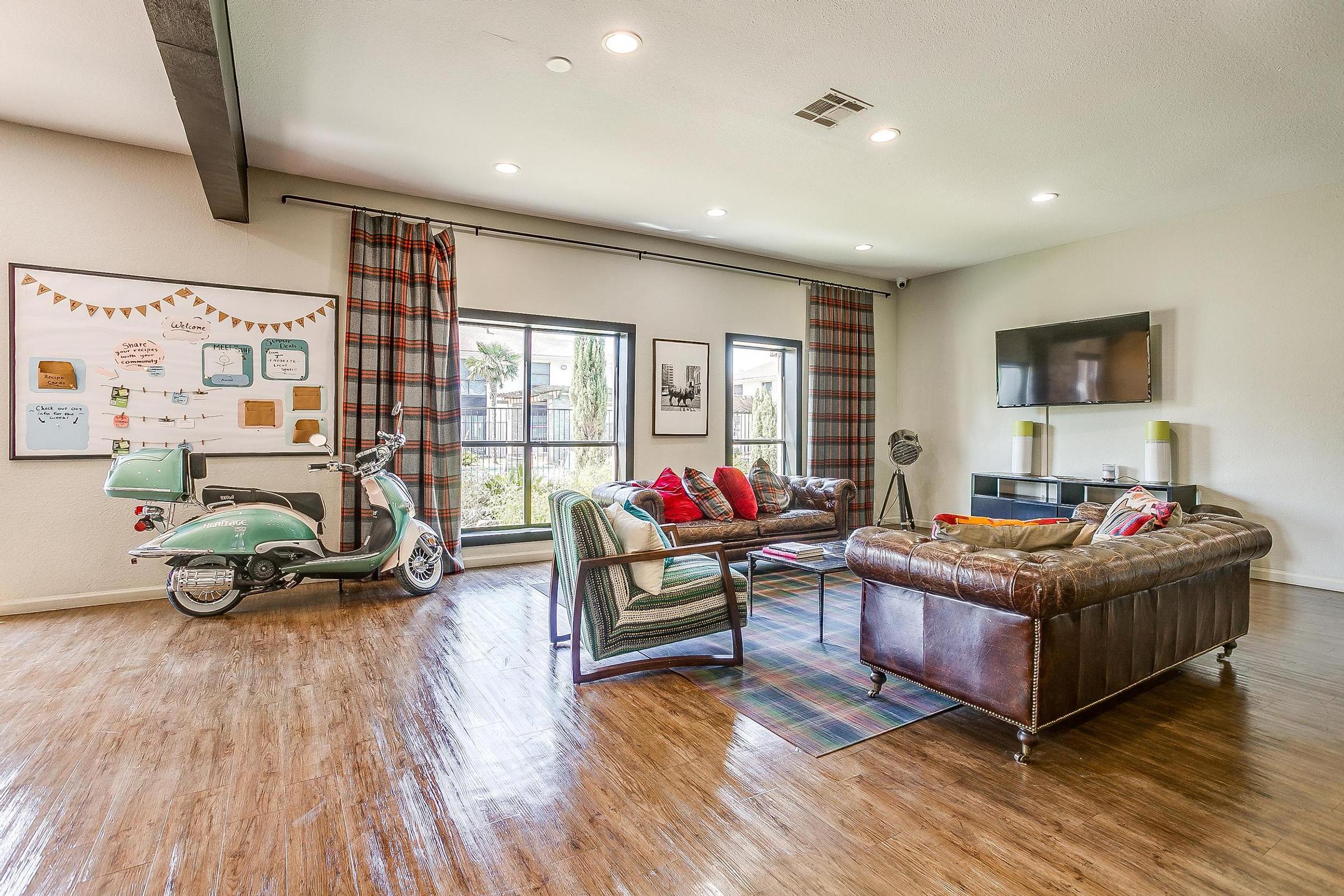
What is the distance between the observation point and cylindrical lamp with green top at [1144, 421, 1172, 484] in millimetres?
5453

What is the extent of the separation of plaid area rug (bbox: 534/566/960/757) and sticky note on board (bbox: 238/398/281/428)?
10.6 feet

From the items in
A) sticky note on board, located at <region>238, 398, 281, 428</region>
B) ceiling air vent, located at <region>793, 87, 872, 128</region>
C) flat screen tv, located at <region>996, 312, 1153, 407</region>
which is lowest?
sticky note on board, located at <region>238, 398, 281, 428</region>

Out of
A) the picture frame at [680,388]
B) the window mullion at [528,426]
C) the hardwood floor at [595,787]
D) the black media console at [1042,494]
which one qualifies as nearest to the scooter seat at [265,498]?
the hardwood floor at [595,787]

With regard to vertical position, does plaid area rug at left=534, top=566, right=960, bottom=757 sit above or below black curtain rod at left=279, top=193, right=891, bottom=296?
below

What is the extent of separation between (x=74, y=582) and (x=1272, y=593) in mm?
8054

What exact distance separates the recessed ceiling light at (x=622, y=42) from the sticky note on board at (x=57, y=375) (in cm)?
386

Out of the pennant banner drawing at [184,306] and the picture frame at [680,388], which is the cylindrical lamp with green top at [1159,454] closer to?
the picture frame at [680,388]

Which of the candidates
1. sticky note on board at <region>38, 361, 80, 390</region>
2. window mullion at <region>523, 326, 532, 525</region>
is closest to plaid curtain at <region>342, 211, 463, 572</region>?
window mullion at <region>523, 326, 532, 525</region>

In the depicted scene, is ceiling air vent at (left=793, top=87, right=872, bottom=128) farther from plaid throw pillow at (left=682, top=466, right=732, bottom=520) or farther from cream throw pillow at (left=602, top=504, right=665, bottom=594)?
plaid throw pillow at (left=682, top=466, right=732, bottom=520)

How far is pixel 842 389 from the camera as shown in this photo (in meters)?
7.49

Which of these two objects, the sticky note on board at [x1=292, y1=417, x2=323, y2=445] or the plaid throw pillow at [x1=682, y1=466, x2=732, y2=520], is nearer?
the sticky note on board at [x1=292, y1=417, x2=323, y2=445]

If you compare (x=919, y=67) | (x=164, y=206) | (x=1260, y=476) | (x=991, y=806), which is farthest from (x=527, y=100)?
(x=1260, y=476)

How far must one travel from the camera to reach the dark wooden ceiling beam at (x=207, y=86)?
2.42 meters

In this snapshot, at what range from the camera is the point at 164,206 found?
4.37m
